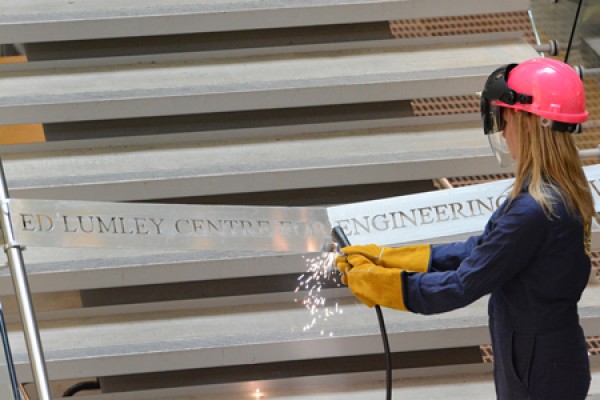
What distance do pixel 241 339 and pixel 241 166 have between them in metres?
0.67

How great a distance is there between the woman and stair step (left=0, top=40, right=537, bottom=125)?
1361 mm

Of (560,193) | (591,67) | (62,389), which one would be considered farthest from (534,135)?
(62,389)

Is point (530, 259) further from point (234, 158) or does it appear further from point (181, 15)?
point (181, 15)

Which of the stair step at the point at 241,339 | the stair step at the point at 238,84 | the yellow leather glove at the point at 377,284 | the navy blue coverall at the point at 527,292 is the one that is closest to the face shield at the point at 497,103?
the navy blue coverall at the point at 527,292

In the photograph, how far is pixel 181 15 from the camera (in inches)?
154

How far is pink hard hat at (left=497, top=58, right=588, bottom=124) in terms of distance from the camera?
2332mm

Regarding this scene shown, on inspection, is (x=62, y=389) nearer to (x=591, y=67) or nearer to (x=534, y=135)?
(x=591, y=67)

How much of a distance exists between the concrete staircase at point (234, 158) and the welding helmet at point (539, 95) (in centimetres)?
127

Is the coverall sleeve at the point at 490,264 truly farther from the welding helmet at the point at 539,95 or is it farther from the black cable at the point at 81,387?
the black cable at the point at 81,387

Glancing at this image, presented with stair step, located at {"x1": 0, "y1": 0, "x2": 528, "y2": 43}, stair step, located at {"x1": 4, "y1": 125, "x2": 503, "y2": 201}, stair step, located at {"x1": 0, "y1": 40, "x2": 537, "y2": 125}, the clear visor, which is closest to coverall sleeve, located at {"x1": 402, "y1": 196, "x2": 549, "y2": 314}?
the clear visor

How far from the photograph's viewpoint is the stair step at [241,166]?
3.69 meters

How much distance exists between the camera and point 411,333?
3.49 meters

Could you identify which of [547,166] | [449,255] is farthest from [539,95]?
[449,255]

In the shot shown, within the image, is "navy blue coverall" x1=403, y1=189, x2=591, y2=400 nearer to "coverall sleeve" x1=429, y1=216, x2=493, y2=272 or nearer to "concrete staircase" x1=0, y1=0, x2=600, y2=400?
"coverall sleeve" x1=429, y1=216, x2=493, y2=272
